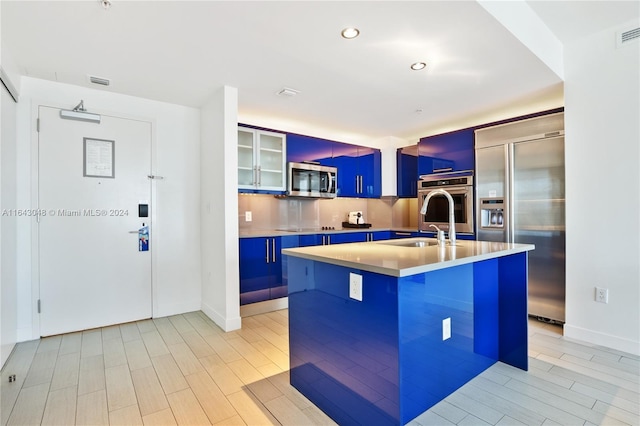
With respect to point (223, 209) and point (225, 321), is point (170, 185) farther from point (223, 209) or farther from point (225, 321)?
point (225, 321)

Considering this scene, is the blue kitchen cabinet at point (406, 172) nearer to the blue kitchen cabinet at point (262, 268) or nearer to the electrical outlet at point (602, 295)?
the blue kitchen cabinet at point (262, 268)

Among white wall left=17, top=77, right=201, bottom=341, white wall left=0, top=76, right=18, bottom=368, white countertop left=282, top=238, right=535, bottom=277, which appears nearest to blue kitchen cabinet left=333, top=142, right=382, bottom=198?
white wall left=17, top=77, right=201, bottom=341

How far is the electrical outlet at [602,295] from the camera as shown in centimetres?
263

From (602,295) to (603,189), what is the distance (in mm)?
897

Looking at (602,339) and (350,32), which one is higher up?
(350,32)

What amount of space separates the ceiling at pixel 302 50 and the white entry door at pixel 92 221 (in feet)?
1.60

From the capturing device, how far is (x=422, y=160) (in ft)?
14.5

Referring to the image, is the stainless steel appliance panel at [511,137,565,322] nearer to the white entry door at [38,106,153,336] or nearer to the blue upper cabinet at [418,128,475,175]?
the blue upper cabinet at [418,128,475,175]

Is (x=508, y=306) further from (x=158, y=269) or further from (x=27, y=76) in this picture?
(x=27, y=76)

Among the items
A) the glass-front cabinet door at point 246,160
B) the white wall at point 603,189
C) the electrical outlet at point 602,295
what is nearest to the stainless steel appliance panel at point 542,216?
the white wall at point 603,189

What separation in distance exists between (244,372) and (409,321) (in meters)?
1.34

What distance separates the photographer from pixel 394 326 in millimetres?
1460

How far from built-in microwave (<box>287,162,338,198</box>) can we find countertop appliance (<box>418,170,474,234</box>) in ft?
4.12

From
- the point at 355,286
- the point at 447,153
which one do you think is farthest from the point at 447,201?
the point at 355,286
